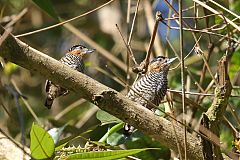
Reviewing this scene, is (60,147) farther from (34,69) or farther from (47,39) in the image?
(47,39)

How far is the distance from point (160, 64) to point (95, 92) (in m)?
1.31

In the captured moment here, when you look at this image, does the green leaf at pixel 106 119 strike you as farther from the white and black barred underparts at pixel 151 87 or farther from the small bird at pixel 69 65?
the white and black barred underparts at pixel 151 87

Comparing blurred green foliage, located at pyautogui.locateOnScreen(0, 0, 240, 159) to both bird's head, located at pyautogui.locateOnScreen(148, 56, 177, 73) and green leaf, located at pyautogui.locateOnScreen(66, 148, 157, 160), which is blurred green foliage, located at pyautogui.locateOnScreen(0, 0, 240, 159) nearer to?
bird's head, located at pyautogui.locateOnScreen(148, 56, 177, 73)

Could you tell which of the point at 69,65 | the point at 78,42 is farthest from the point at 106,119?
the point at 78,42

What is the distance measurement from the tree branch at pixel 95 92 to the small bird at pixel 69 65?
17.1 inches

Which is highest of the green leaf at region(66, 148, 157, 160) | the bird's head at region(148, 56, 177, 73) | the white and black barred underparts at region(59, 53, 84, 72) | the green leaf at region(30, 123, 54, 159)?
the white and black barred underparts at region(59, 53, 84, 72)

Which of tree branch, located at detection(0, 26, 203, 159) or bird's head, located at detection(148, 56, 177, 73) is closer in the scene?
tree branch, located at detection(0, 26, 203, 159)

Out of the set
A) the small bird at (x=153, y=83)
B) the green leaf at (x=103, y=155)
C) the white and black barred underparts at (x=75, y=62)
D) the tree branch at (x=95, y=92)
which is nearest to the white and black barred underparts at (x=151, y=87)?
the small bird at (x=153, y=83)

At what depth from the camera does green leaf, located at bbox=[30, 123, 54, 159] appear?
1.78m

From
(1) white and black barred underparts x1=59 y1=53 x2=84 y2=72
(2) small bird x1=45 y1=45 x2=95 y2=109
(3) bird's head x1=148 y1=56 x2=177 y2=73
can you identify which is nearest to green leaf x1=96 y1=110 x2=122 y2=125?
(2) small bird x1=45 y1=45 x2=95 y2=109

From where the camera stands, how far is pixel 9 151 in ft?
7.43

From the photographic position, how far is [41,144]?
181 centimetres

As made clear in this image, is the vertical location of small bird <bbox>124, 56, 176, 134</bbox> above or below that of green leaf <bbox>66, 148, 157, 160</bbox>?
above

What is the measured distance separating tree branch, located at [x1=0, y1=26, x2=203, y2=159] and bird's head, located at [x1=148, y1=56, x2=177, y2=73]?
1109 millimetres
